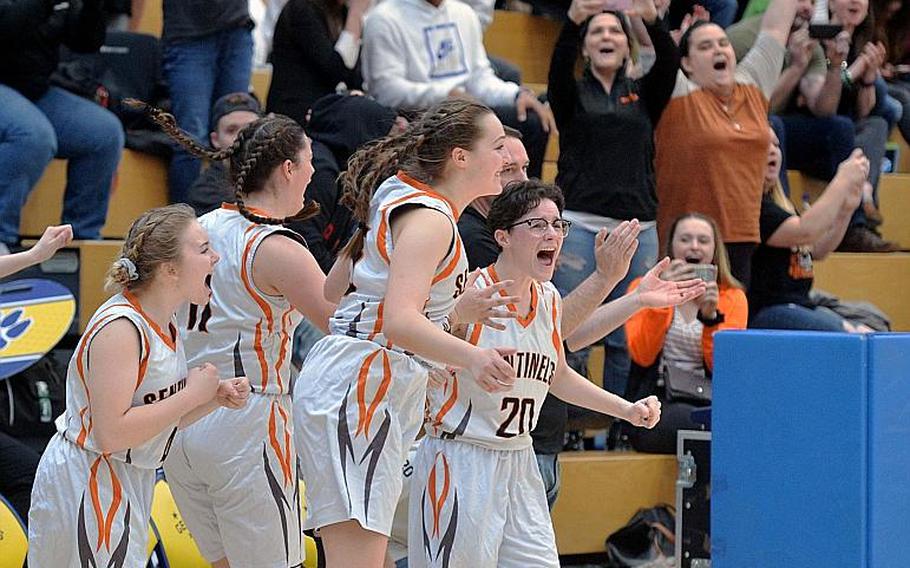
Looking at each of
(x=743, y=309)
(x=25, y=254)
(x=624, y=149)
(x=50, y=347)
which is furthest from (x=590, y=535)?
(x=25, y=254)

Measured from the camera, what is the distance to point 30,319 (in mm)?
5926

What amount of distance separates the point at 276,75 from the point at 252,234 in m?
2.97

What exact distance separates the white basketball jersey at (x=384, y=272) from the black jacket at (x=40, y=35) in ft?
10.7

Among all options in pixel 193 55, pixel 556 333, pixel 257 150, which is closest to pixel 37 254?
pixel 257 150

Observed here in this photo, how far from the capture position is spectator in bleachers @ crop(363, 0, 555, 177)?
7117mm

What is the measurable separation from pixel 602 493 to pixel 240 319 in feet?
9.31

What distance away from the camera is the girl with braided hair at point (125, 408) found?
12.2ft

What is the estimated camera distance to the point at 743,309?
6.66m

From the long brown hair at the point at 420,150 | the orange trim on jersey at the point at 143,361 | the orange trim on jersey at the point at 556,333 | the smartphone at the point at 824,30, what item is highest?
the long brown hair at the point at 420,150

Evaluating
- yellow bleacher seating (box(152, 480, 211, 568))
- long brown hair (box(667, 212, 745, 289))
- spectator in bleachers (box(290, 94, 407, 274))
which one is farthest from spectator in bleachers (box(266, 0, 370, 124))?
yellow bleacher seating (box(152, 480, 211, 568))

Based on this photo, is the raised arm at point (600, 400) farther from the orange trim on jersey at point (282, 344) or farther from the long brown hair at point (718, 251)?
the long brown hair at point (718, 251)

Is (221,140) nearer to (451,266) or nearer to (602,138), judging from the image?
(602,138)

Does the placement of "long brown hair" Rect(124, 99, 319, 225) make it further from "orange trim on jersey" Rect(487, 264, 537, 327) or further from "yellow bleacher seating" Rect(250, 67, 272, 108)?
"yellow bleacher seating" Rect(250, 67, 272, 108)

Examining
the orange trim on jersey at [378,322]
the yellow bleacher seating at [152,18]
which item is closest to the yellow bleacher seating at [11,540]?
the orange trim on jersey at [378,322]
